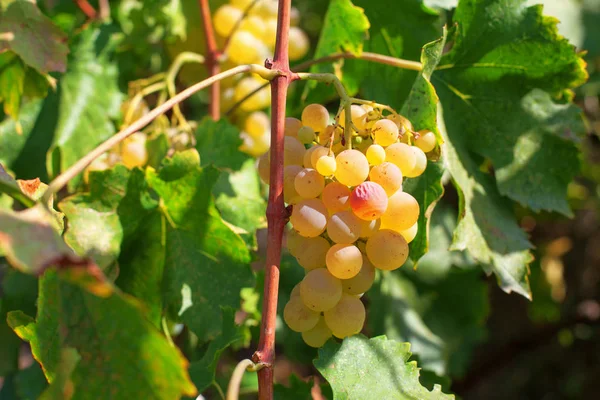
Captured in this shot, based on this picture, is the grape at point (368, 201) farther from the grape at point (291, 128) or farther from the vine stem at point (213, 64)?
the vine stem at point (213, 64)

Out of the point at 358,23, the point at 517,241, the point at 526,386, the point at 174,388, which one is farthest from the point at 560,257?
the point at 174,388

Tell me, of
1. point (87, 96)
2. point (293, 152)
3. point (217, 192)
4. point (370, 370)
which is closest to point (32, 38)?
point (87, 96)

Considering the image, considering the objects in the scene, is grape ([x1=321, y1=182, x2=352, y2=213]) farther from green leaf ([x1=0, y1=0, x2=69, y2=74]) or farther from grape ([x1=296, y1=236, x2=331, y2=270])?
green leaf ([x1=0, y1=0, x2=69, y2=74])

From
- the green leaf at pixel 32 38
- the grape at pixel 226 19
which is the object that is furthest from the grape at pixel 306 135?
the grape at pixel 226 19

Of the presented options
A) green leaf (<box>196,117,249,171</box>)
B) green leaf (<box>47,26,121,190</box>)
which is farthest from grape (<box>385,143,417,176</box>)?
green leaf (<box>47,26,121,190</box>)

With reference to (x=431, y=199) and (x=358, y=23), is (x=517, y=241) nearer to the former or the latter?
(x=431, y=199)

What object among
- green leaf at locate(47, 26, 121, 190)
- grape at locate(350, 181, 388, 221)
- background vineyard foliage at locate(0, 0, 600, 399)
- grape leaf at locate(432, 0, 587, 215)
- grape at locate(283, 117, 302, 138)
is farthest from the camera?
green leaf at locate(47, 26, 121, 190)
